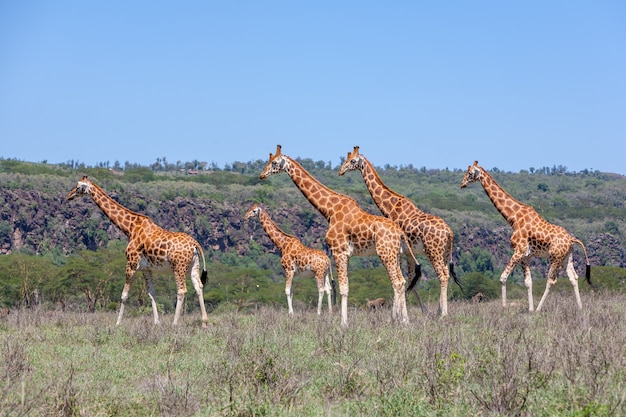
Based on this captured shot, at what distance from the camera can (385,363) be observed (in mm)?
9320

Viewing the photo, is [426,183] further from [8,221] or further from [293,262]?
[293,262]

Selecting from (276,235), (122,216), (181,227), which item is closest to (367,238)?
(122,216)

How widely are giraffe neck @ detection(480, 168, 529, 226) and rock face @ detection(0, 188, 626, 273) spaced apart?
52694 millimetres

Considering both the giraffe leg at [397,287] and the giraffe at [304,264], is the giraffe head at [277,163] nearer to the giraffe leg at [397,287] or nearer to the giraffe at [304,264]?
the giraffe leg at [397,287]

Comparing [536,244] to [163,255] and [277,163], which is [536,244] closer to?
[277,163]

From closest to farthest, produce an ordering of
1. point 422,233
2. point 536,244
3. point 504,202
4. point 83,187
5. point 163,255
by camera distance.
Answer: point 422,233, point 163,255, point 536,244, point 83,187, point 504,202

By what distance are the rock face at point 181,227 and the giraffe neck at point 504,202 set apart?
5269 cm

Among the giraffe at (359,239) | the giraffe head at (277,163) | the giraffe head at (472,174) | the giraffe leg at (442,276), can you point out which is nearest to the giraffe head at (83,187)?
the giraffe head at (277,163)

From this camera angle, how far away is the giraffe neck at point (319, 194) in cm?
1436

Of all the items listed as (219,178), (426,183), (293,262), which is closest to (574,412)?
(293,262)

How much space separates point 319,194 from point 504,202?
4.09 metres

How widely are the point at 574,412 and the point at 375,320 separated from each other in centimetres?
657

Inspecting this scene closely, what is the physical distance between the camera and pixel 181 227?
7481 centimetres

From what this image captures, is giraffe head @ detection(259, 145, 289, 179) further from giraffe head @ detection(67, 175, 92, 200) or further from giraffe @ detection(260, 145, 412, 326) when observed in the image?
giraffe head @ detection(67, 175, 92, 200)
